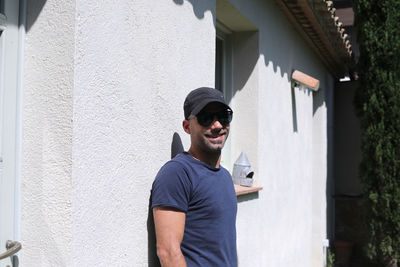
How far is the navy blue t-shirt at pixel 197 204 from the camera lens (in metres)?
2.03

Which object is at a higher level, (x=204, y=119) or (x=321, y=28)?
(x=321, y=28)

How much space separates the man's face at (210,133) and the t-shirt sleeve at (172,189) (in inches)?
8.1

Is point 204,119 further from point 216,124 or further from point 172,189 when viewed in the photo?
point 172,189

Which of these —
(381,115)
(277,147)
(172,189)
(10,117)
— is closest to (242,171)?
(277,147)

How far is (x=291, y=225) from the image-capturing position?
559 centimetres

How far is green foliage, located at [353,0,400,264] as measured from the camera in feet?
21.3

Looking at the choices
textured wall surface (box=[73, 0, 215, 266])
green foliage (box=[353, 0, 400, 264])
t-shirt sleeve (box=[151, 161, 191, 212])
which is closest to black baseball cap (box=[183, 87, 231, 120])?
textured wall surface (box=[73, 0, 215, 266])

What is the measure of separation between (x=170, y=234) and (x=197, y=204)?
206 mm

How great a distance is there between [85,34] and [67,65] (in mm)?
157

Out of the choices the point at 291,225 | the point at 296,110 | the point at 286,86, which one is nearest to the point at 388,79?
the point at 296,110

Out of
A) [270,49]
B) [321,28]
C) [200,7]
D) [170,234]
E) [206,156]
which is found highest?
[321,28]

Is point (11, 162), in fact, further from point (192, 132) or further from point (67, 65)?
point (192, 132)

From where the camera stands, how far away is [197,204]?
2.11 meters

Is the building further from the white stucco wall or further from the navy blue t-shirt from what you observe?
the navy blue t-shirt
